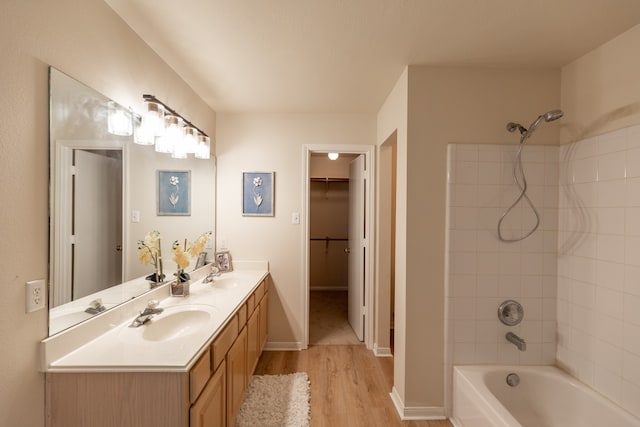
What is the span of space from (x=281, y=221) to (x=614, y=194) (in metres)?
2.42

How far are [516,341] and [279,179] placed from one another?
2.32 meters

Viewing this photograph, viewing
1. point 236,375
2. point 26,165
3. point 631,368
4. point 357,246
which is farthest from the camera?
point 357,246

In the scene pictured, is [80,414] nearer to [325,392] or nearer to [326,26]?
[325,392]

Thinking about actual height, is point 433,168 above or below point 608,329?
above

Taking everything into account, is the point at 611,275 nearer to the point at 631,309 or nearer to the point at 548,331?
the point at 631,309

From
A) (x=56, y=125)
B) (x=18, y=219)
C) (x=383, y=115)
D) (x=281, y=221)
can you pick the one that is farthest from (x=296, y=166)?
(x=18, y=219)

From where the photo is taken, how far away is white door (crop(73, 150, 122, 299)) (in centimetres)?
121

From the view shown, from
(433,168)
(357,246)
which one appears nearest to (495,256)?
(433,168)

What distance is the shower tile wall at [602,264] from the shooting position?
145 centimetres

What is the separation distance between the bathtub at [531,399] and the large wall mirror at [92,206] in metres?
2.10

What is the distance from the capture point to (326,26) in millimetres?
1495

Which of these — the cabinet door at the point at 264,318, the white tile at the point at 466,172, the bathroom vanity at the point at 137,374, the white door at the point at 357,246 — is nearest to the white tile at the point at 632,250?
the white tile at the point at 466,172

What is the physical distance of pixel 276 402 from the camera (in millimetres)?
1970

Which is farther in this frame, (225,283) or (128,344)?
(225,283)
